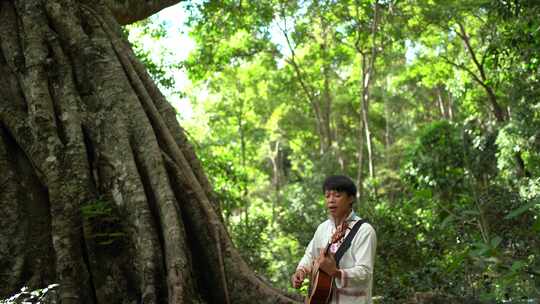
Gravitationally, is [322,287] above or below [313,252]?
below

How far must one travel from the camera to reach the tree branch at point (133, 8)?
6063 mm

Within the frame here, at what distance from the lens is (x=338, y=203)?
3.42m

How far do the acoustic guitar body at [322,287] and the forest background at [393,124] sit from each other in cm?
54

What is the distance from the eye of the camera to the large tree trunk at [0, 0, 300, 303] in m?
4.05

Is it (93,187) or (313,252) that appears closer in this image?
(313,252)

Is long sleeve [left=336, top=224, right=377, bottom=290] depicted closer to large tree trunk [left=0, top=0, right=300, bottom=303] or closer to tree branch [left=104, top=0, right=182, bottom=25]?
large tree trunk [left=0, top=0, right=300, bottom=303]

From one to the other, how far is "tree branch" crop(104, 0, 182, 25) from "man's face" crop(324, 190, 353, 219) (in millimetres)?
3455

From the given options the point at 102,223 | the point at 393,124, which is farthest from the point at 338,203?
the point at 393,124

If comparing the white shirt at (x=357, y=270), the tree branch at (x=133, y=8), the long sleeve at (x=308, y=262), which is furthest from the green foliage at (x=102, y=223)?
the tree branch at (x=133, y=8)

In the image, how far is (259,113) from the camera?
A: 2700 cm

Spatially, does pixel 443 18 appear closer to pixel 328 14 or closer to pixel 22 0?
pixel 328 14

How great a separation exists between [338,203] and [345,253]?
0.27 metres

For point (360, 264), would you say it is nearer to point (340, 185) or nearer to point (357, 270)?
point (357, 270)

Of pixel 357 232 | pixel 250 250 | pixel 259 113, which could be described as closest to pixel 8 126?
pixel 357 232
